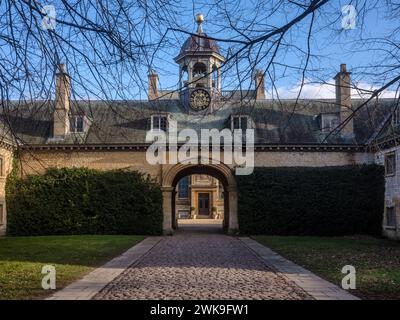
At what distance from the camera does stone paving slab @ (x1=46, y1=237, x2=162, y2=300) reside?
8609mm

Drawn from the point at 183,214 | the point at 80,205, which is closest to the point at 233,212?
the point at 80,205

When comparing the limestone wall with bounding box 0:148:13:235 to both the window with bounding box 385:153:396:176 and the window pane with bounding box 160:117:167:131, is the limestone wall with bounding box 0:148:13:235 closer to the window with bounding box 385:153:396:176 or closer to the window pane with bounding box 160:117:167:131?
the window pane with bounding box 160:117:167:131

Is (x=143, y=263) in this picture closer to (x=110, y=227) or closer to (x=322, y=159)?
(x=110, y=227)

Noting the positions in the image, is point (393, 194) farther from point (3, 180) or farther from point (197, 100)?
point (3, 180)

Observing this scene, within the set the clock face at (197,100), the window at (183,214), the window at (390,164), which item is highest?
the clock face at (197,100)

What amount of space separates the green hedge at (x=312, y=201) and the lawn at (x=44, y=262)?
833 cm

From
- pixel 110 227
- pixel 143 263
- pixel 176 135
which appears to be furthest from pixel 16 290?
pixel 176 135

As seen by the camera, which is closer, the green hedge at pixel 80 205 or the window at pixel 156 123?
the green hedge at pixel 80 205

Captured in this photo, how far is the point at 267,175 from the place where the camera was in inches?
1064

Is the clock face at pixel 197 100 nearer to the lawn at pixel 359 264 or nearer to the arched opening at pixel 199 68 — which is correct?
the arched opening at pixel 199 68

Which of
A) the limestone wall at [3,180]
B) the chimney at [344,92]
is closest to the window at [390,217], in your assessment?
the chimney at [344,92]

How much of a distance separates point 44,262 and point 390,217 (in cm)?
1904

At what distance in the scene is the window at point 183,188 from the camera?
175 feet

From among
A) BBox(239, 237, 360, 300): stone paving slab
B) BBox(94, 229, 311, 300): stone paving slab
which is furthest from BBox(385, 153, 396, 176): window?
BBox(94, 229, 311, 300): stone paving slab
